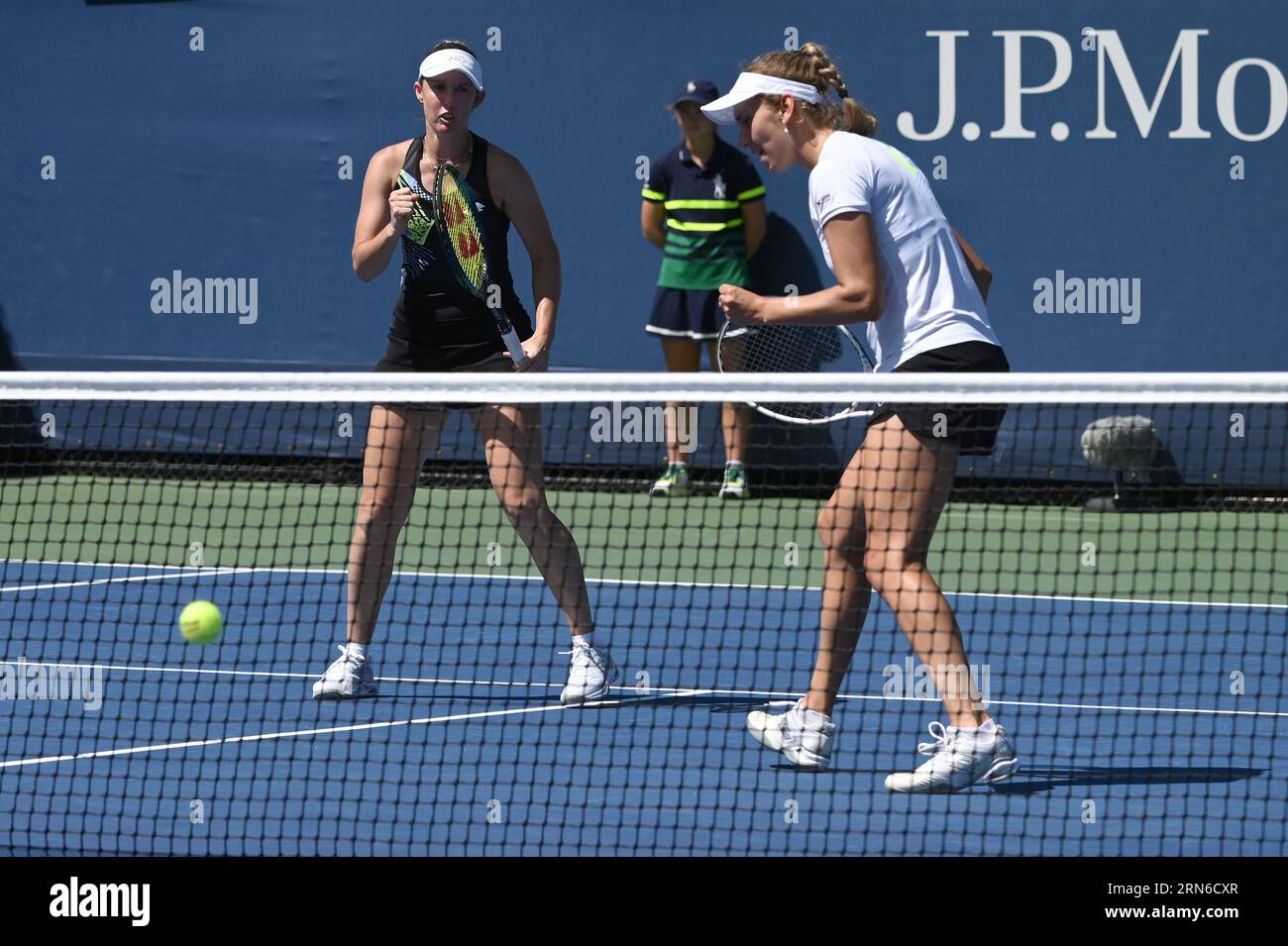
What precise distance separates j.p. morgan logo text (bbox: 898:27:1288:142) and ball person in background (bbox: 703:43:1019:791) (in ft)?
17.4

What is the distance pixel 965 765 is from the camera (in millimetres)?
4605

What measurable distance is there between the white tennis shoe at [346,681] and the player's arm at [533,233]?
38.1 inches

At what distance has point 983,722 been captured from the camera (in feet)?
15.2

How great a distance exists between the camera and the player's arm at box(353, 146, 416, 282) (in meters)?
5.46

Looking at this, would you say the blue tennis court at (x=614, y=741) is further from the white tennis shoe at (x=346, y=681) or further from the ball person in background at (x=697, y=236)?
the ball person in background at (x=697, y=236)

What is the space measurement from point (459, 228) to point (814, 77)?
127cm

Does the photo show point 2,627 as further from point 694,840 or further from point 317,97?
point 317,97

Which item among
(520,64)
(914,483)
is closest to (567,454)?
(520,64)

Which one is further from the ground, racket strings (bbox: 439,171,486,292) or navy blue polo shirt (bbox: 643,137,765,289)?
navy blue polo shirt (bbox: 643,137,765,289)

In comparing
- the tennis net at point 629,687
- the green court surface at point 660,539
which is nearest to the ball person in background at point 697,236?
the green court surface at point 660,539

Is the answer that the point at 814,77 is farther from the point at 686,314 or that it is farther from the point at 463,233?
the point at 686,314

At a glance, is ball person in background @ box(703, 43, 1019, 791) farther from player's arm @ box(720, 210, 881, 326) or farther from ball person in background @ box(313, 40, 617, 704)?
ball person in background @ box(313, 40, 617, 704)
